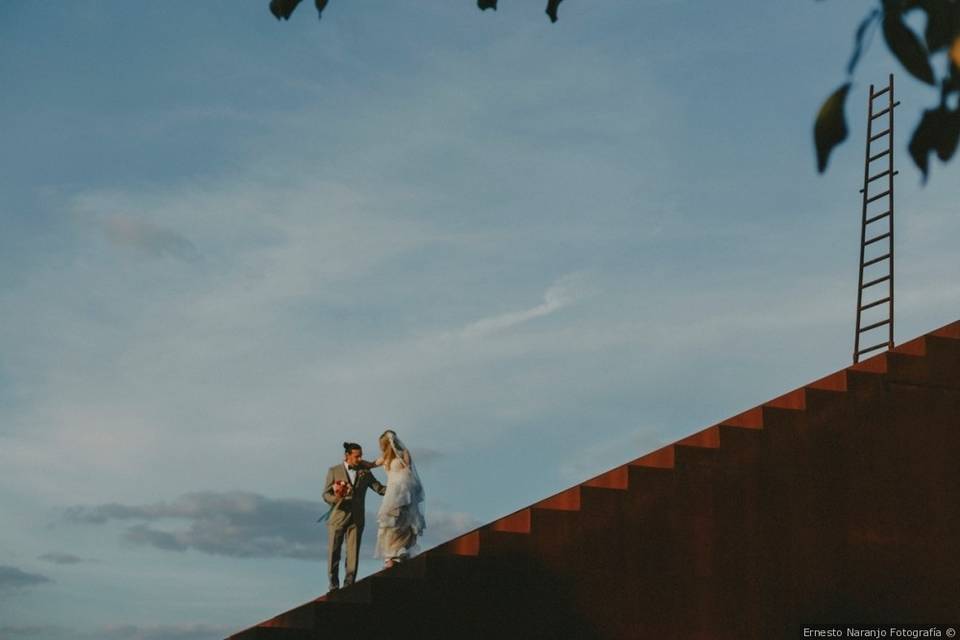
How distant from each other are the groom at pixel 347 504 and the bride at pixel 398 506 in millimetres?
217

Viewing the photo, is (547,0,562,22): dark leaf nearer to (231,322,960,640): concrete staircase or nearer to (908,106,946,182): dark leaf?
(908,106,946,182): dark leaf

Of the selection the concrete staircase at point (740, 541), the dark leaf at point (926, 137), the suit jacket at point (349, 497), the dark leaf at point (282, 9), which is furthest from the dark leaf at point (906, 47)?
the suit jacket at point (349, 497)

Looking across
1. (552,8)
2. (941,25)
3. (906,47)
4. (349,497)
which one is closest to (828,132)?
(906,47)

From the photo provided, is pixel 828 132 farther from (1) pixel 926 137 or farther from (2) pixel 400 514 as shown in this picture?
(2) pixel 400 514

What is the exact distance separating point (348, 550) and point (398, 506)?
2.30ft

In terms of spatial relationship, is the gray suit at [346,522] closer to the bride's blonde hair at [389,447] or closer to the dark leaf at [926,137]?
the bride's blonde hair at [389,447]

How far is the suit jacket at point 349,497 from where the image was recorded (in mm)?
12898

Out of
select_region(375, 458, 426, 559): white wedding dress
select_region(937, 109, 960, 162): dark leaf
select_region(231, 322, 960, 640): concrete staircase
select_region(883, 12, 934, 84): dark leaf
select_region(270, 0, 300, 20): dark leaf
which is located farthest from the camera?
select_region(375, 458, 426, 559): white wedding dress

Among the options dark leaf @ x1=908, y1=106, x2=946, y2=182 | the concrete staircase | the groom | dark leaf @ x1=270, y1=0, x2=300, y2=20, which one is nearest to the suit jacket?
the groom

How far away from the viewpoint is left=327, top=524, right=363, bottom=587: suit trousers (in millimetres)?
12773

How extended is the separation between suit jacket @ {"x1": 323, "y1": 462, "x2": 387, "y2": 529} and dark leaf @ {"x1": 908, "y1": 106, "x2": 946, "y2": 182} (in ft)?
34.1

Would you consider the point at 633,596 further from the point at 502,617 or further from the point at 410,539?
Answer: the point at 410,539

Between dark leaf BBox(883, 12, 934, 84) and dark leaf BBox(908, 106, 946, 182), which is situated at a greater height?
dark leaf BBox(883, 12, 934, 84)

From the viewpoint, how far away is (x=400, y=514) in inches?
503
